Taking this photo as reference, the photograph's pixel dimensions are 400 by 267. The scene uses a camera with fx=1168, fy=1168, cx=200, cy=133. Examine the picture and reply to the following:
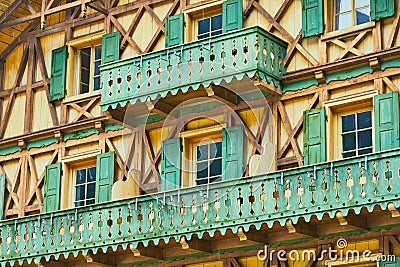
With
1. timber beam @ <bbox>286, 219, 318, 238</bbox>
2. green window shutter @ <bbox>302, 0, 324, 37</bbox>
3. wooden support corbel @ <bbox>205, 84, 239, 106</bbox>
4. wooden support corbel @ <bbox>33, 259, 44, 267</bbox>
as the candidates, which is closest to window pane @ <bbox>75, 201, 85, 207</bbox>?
wooden support corbel @ <bbox>33, 259, 44, 267</bbox>

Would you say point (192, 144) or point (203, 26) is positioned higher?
point (203, 26)

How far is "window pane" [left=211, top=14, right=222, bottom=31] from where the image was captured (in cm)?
2895

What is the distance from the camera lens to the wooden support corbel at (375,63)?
84.3 ft

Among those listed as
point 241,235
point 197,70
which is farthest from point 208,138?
point 241,235

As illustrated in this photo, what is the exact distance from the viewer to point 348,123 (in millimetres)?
26312

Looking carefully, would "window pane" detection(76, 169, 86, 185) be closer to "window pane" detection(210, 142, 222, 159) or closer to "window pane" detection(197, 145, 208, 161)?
"window pane" detection(197, 145, 208, 161)

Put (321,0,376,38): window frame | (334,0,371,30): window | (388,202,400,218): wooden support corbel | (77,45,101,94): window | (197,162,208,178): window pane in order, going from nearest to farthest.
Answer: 1. (388,202,400,218): wooden support corbel
2. (321,0,376,38): window frame
3. (334,0,371,30): window
4. (197,162,208,178): window pane
5. (77,45,101,94): window

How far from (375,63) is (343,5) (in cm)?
206

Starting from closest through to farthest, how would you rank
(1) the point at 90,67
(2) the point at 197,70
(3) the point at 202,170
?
(2) the point at 197,70 < (3) the point at 202,170 < (1) the point at 90,67

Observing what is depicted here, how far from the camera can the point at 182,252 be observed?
27422 mm

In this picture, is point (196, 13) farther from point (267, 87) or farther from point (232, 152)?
point (232, 152)

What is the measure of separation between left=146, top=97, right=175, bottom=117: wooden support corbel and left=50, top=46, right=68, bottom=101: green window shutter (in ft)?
11.9

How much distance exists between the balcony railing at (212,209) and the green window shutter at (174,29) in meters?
4.41

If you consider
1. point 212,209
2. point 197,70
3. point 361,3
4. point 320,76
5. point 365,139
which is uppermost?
point 361,3
